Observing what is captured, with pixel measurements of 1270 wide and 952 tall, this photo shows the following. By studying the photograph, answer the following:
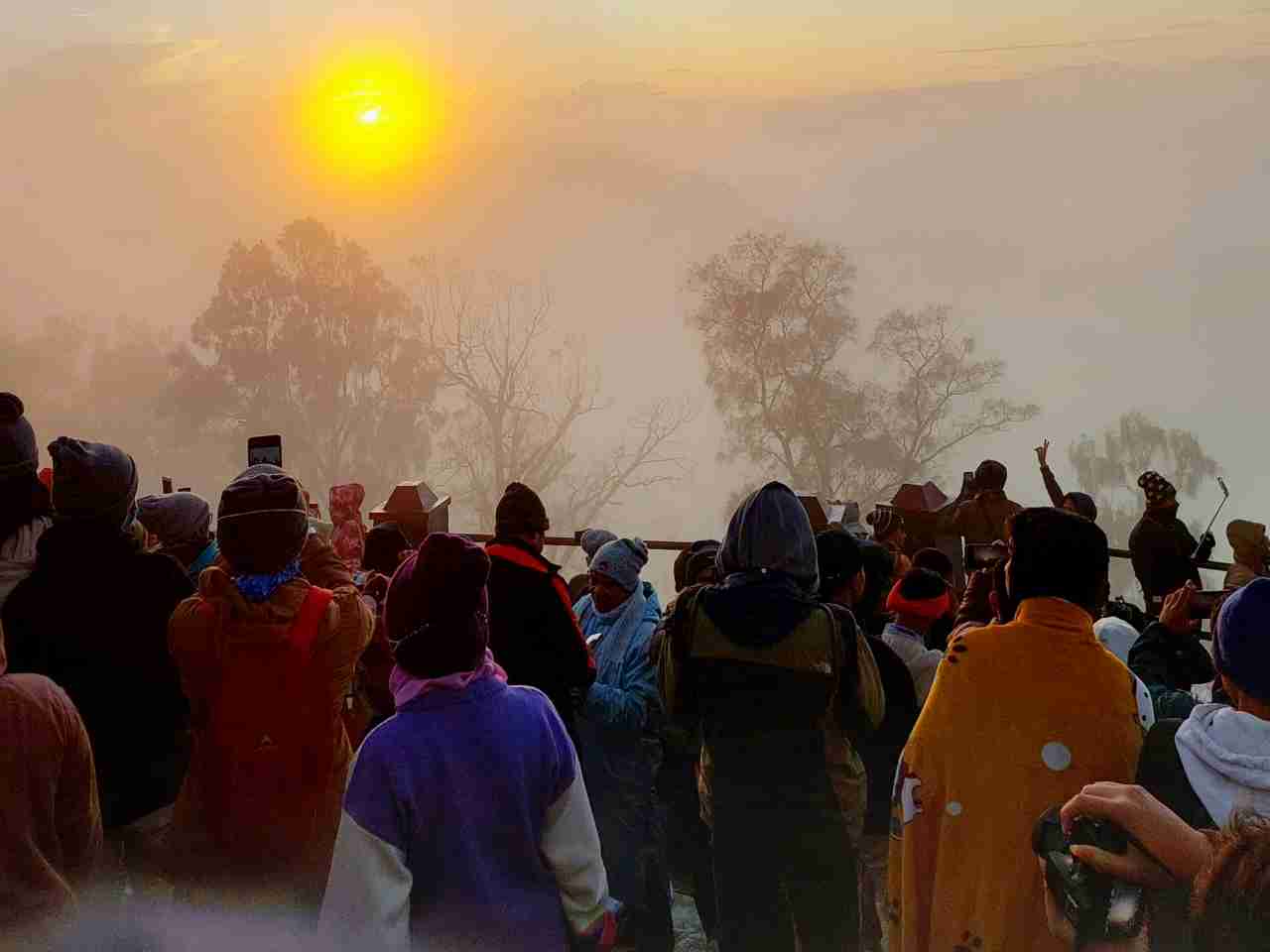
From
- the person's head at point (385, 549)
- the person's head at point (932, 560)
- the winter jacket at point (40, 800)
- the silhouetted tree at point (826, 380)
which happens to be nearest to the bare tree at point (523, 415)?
the silhouetted tree at point (826, 380)

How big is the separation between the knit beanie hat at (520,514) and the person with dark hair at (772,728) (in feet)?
2.24

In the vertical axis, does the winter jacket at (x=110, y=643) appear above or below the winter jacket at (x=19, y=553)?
below

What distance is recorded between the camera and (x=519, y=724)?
7.18ft

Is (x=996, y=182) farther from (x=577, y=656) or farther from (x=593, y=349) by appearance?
(x=577, y=656)

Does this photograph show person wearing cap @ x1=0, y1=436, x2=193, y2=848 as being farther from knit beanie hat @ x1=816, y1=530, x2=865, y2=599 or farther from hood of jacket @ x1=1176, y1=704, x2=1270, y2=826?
hood of jacket @ x1=1176, y1=704, x2=1270, y2=826

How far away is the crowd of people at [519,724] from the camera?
2.12m

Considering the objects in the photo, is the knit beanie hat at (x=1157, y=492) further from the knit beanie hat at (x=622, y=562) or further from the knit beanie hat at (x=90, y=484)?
the knit beanie hat at (x=90, y=484)

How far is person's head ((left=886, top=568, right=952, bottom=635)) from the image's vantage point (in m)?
3.58

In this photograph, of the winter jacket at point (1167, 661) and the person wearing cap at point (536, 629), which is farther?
the person wearing cap at point (536, 629)

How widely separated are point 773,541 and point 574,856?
39.3 inches

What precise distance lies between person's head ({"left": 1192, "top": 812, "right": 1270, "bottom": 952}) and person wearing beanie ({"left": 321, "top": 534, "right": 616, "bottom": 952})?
112cm

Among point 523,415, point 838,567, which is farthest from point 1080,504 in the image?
point 523,415

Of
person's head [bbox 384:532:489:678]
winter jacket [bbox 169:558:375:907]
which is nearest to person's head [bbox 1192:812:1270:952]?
person's head [bbox 384:532:489:678]

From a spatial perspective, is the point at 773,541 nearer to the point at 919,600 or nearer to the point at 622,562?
the point at 919,600
